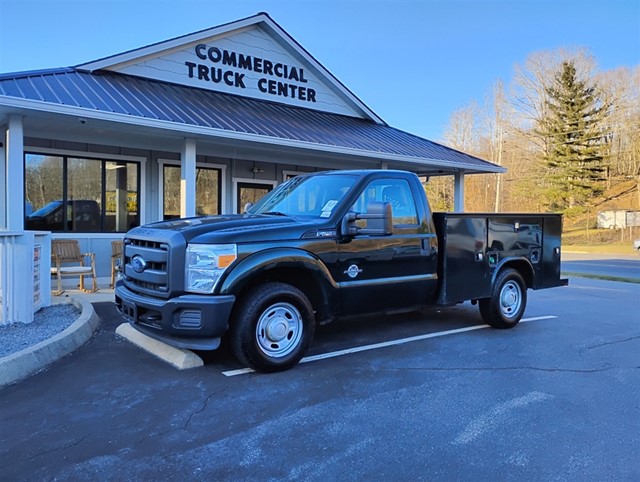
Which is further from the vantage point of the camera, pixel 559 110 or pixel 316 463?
pixel 559 110

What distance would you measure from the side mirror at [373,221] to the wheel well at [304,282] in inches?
24.4

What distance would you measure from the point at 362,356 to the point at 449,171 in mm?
10765

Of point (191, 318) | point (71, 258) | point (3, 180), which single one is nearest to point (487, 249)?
point (191, 318)

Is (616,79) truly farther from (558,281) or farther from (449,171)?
(558,281)

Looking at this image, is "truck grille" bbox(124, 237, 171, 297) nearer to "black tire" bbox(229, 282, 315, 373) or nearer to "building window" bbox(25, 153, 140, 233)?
"black tire" bbox(229, 282, 315, 373)

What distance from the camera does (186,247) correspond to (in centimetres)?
457

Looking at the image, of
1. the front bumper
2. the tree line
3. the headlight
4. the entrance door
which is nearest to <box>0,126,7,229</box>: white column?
the entrance door

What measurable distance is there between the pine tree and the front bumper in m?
40.3

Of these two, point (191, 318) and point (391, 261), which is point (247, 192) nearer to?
point (391, 261)

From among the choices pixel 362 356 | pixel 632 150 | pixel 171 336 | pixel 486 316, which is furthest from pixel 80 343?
pixel 632 150

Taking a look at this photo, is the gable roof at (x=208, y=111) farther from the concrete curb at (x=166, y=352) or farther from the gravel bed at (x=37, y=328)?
the concrete curb at (x=166, y=352)

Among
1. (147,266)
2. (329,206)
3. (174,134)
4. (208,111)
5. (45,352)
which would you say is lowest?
(45,352)

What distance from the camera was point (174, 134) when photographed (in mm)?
9469

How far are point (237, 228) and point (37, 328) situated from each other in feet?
10.2
